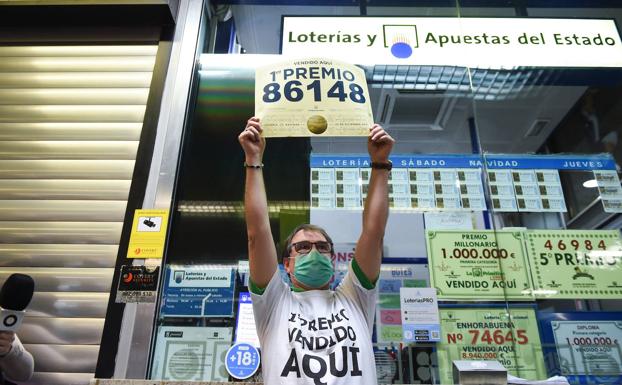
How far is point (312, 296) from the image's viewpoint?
184 centimetres

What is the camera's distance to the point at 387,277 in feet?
9.06

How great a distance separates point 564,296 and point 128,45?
379 cm

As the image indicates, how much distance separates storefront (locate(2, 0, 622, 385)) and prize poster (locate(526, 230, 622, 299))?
0.04 feet

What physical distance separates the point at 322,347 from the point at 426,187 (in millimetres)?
1720

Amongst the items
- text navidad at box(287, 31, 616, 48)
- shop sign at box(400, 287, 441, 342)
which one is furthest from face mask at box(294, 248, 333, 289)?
text navidad at box(287, 31, 616, 48)

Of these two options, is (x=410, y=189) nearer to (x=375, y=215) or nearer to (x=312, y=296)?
(x=375, y=215)

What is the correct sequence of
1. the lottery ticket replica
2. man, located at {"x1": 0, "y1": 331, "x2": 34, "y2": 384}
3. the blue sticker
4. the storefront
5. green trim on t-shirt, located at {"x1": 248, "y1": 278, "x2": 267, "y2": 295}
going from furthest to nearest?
the storefront < the blue sticker < man, located at {"x1": 0, "y1": 331, "x2": 34, "y2": 384} < the lottery ticket replica < green trim on t-shirt, located at {"x1": 248, "y1": 278, "x2": 267, "y2": 295}

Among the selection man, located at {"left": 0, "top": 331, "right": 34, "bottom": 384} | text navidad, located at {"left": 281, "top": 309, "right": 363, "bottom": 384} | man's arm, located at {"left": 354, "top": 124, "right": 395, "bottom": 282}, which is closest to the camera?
text navidad, located at {"left": 281, "top": 309, "right": 363, "bottom": 384}

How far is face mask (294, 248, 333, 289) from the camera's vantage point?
1853 millimetres

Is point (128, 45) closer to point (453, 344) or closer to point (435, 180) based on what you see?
point (435, 180)

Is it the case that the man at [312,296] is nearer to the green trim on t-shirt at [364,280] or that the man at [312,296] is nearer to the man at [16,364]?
the green trim on t-shirt at [364,280]

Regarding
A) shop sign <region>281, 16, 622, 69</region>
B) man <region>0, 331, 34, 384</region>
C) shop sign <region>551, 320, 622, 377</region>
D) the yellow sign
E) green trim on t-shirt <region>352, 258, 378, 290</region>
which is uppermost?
shop sign <region>281, 16, 622, 69</region>

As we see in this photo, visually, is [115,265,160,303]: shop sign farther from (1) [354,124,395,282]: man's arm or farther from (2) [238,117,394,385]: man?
(1) [354,124,395,282]: man's arm

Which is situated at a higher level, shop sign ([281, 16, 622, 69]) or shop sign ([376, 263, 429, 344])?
shop sign ([281, 16, 622, 69])
